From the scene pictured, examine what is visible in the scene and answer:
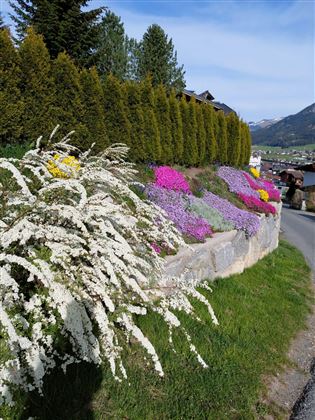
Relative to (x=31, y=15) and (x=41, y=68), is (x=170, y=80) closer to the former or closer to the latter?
(x=31, y=15)

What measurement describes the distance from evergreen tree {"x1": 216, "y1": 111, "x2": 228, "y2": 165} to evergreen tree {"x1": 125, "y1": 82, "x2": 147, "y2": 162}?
5737 mm

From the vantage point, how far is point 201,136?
44.0 feet

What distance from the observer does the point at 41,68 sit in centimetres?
759

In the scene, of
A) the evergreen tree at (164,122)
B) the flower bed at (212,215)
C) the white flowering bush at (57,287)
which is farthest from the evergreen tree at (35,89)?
the white flowering bush at (57,287)

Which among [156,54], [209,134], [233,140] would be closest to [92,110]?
[209,134]

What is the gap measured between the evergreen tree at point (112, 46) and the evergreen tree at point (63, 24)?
7.97 feet

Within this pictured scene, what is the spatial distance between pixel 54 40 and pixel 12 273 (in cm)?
1937

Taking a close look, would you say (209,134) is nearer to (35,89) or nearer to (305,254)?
(305,254)

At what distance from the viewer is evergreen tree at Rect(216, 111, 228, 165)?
1522 centimetres

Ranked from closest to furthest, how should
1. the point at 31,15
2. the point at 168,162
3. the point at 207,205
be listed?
1. the point at 207,205
2. the point at 168,162
3. the point at 31,15

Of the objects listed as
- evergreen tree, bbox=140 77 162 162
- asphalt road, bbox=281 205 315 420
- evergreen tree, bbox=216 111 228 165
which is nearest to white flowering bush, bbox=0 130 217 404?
asphalt road, bbox=281 205 315 420

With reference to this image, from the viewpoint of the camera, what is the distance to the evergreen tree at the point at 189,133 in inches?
484

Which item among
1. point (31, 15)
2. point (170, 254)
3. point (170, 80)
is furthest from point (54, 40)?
point (170, 254)

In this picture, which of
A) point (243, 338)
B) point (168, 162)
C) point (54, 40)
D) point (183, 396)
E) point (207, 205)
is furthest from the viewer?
point (54, 40)
